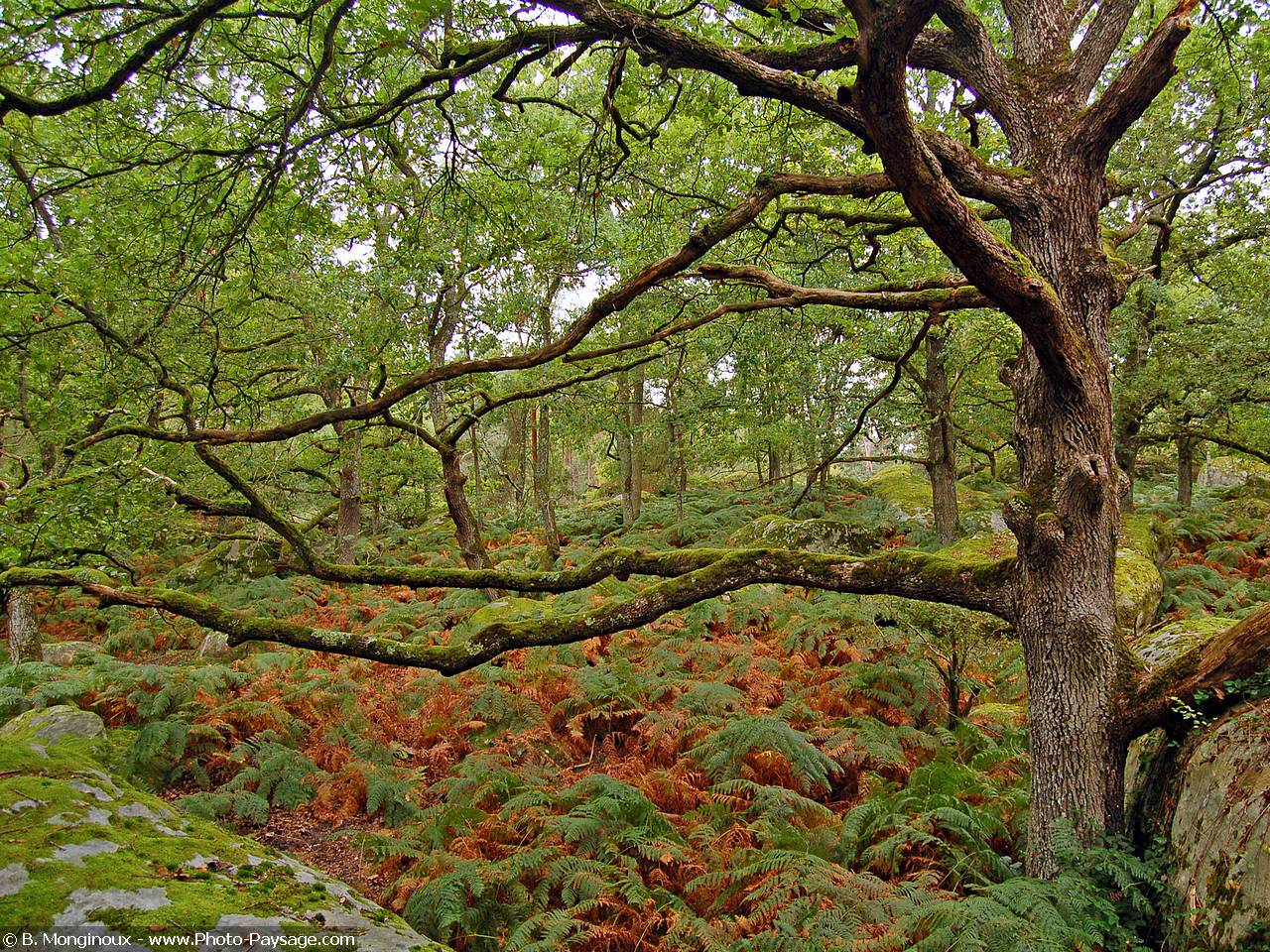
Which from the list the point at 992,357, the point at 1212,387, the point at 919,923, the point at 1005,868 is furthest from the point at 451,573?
the point at 1212,387

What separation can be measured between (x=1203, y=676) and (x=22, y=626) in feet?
46.0

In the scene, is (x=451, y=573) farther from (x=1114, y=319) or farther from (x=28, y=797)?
(x=1114, y=319)

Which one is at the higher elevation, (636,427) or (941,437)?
(636,427)

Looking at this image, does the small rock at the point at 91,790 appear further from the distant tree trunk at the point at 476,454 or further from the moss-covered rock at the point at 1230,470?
the moss-covered rock at the point at 1230,470

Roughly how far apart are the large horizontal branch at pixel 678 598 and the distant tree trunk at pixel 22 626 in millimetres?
7414

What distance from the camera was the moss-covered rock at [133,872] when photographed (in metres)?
2.37

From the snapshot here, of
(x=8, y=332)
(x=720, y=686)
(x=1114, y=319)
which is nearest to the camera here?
(x=8, y=332)

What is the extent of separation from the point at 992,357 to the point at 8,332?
49.9ft

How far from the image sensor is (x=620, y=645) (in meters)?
9.34

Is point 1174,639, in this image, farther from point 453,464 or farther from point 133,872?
point 133,872

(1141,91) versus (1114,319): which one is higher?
(1114,319)

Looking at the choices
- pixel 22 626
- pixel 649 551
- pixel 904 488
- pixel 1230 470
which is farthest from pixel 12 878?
pixel 1230 470

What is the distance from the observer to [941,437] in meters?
12.1

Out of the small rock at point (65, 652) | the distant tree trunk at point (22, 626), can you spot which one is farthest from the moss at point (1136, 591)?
the distant tree trunk at point (22, 626)
